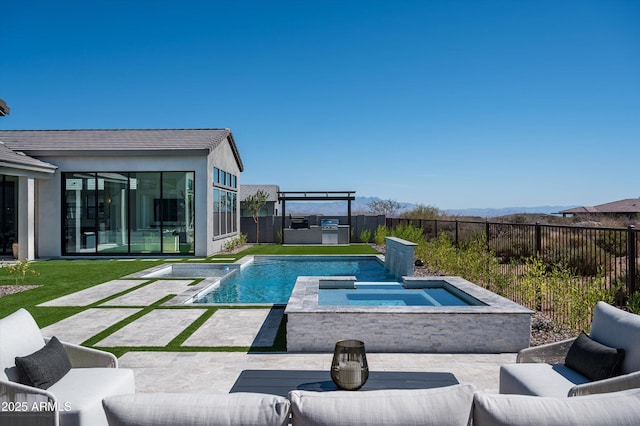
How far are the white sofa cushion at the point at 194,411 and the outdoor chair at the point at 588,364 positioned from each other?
6.54 feet

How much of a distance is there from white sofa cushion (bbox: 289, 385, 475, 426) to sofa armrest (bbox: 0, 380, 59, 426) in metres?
1.72

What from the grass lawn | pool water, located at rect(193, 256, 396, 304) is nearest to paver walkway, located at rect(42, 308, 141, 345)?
the grass lawn

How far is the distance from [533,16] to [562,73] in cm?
443

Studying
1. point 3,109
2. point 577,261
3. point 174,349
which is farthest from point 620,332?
point 3,109

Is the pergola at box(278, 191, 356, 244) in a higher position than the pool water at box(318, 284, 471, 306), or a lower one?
higher

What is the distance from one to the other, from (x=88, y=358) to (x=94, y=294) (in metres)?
5.62

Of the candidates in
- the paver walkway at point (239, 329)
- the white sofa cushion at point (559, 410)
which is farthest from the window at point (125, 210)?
the white sofa cushion at point (559, 410)

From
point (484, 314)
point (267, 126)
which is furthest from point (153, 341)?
point (267, 126)

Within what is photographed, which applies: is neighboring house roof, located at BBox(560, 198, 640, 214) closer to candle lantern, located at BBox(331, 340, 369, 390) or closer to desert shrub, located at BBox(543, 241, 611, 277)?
desert shrub, located at BBox(543, 241, 611, 277)

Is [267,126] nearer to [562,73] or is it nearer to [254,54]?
[254,54]

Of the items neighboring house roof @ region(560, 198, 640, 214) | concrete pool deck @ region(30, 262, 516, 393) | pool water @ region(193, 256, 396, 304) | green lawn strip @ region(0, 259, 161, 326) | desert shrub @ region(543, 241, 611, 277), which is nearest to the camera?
concrete pool deck @ region(30, 262, 516, 393)

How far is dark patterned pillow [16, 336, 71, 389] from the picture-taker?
2801 millimetres

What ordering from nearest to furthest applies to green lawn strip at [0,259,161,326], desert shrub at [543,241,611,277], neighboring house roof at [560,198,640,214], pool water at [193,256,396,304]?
1. green lawn strip at [0,259,161,326]
2. desert shrub at [543,241,611,277]
3. pool water at [193,256,396,304]
4. neighboring house roof at [560,198,640,214]

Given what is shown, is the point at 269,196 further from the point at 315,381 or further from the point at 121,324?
the point at 315,381
